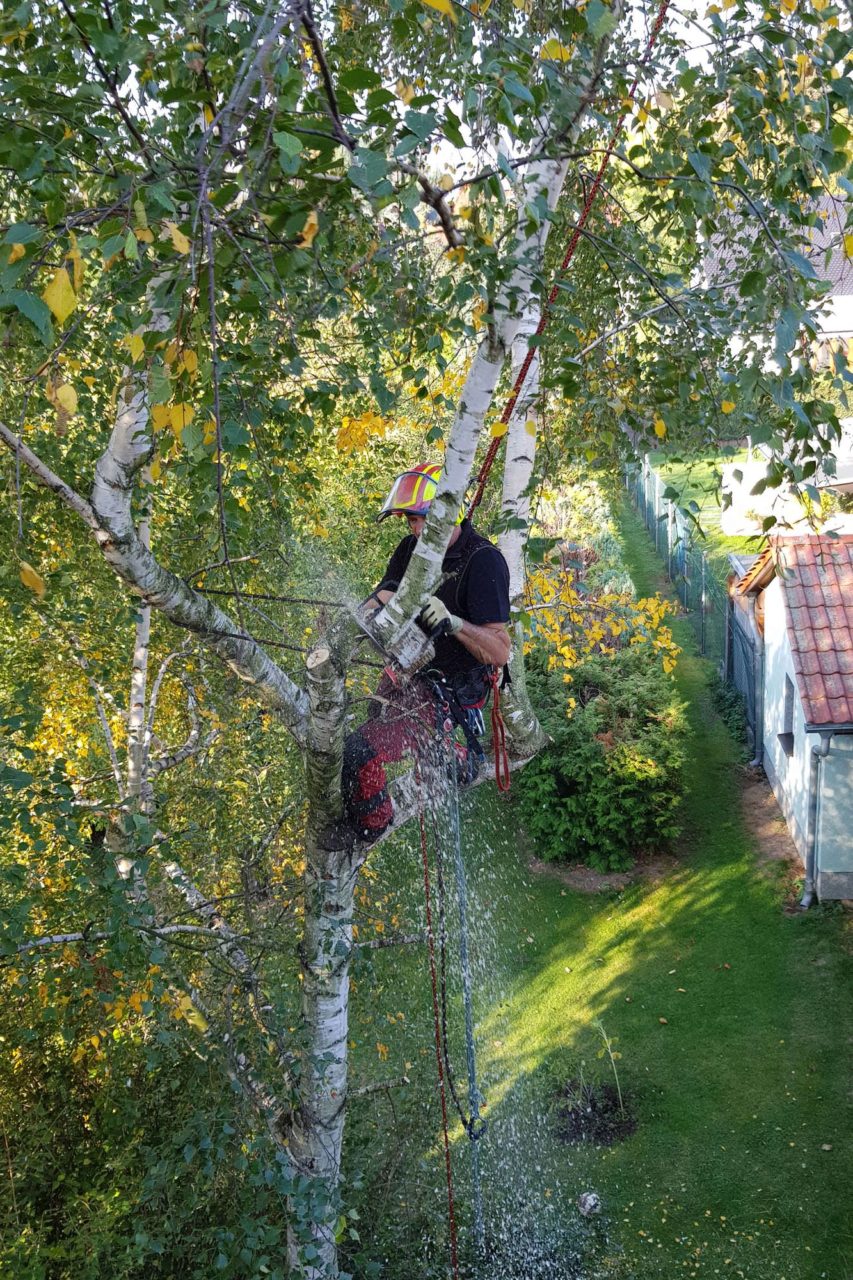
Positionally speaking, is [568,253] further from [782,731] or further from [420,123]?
[782,731]

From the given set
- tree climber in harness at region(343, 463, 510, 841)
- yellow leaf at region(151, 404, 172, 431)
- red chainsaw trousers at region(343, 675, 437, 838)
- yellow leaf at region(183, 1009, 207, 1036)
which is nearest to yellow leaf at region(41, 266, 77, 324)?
yellow leaf at region(151, 404, 172, 431)

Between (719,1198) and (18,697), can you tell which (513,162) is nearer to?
(18,697)

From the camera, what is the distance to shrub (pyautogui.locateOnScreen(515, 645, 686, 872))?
11.9 m

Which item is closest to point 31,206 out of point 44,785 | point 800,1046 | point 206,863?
point 44,785

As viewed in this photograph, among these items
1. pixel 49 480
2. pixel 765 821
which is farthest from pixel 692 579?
pixel 49 480

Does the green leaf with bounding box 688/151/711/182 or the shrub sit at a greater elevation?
the green leaf with bounding box 688/151/711/182

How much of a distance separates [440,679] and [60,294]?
289cm

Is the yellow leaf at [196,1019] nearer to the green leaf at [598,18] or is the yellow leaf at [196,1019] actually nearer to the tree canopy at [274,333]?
the tree canopy at [274,333]

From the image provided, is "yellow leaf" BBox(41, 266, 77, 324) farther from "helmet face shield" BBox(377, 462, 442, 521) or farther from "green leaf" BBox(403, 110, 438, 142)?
"helmet face shield" BBox(377, 462, 442, 521)

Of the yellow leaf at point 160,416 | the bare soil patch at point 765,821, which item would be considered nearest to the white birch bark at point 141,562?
the yellow leaf at point 160,416

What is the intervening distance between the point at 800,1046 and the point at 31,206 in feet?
28.1

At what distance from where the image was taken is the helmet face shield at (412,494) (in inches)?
173

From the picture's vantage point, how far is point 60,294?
1968 mm

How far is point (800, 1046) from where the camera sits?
886 centimetres
